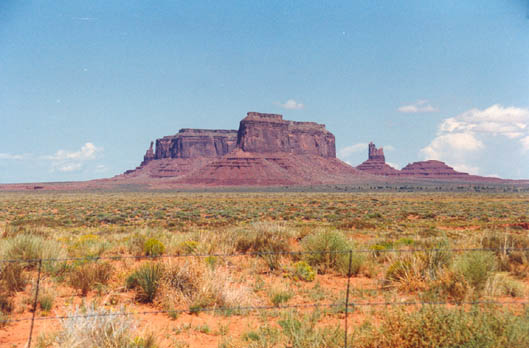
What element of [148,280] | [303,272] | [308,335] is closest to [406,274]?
[303,272]

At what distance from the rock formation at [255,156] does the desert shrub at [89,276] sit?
10806 centimetres

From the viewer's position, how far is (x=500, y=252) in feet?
30.7

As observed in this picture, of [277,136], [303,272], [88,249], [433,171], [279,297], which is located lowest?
[279,297]

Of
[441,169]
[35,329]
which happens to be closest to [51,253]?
[35,329]

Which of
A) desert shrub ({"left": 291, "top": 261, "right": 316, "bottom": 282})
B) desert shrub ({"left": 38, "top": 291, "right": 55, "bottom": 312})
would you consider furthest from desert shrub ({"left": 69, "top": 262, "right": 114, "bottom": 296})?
desert shrub ({"left": 291, "top": 261, "right": 316, "bottom": 282})

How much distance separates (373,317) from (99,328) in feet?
12.7

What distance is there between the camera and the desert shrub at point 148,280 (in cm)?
696

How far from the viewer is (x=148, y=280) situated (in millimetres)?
7023

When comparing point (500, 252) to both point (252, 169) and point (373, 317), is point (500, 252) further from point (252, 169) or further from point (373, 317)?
point (252, 169)

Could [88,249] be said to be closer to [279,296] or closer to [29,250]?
[29,250]

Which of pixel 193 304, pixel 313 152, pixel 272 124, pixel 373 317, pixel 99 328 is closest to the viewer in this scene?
pixel 99 328

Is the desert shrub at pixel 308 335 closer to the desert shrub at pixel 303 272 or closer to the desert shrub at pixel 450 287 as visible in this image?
the desert shrub at pixel 450 287

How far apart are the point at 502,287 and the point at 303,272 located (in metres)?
3.73

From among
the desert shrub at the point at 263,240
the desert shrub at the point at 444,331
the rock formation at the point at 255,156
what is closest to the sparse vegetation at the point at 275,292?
the desert shrub at the point at 444,331
